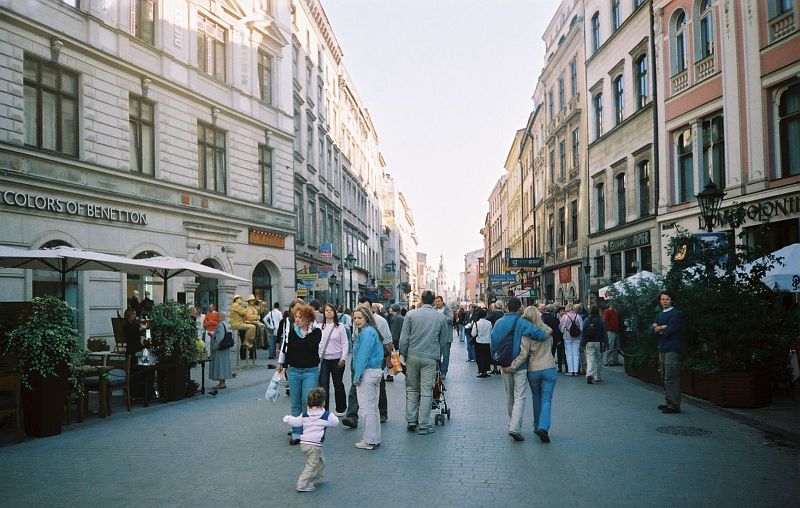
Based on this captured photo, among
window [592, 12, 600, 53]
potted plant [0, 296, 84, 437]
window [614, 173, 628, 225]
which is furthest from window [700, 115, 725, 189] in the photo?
potted plant [0, 296, 84, 437]

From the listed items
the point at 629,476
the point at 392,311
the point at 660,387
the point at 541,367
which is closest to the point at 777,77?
the point at 660,387

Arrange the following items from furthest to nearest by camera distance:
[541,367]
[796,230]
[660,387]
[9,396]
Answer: [796,230], [660,387], [9,396], [541,367]

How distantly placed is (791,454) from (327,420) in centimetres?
542

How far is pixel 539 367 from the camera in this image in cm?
915

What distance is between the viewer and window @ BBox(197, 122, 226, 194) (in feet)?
82.1

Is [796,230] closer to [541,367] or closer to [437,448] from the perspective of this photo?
[541,367]

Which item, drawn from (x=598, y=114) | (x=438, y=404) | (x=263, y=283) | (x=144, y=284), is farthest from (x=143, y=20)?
(x=598, y=114)

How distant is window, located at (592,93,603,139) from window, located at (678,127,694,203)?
29.5 feet

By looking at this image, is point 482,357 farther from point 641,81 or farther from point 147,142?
point 641,81

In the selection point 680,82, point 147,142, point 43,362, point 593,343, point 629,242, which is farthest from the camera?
point 629,242

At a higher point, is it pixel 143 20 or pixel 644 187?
pixel 143 20

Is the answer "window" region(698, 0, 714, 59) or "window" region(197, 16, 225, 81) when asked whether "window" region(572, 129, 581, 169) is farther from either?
"window" region(197, 16, 225, 81)

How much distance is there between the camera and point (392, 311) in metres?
18.8

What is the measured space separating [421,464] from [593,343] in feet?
30.7
